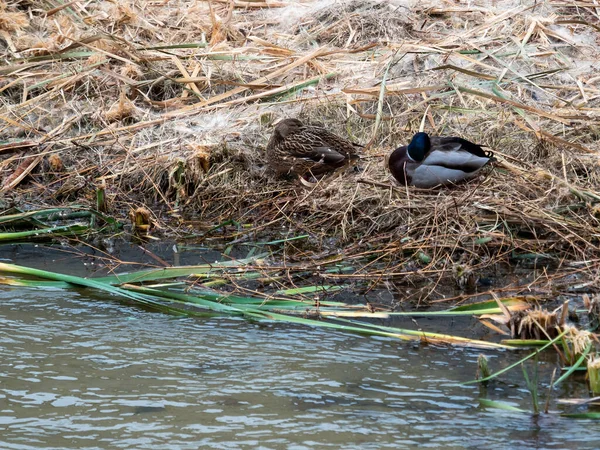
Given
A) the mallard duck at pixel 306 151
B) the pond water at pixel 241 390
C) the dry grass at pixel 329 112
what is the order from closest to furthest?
the pond water at pixel 241 390 < the dry grass at pixel 329 112 < the mallard duck at pixel 306 151

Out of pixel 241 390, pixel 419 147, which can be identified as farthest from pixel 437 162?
pixel 241 390

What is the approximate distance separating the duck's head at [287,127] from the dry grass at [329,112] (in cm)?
28

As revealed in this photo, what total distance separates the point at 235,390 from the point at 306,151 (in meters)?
2.87

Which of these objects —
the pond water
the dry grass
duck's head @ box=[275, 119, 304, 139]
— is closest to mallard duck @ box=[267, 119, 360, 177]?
duck's head @ box=[275, 119, 304, 139]

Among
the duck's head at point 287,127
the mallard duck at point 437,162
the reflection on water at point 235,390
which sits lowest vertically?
the reflection on water at point 235,390

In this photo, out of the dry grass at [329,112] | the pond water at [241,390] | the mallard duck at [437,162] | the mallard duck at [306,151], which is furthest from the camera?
the mallard duck at [306,151]

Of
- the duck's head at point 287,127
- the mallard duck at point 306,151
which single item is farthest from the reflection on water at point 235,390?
the duck's head at point 287,127

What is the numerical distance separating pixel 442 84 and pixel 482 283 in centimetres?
257

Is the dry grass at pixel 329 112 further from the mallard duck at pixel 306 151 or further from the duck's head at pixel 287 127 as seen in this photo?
the duck's head at pixel 287 127

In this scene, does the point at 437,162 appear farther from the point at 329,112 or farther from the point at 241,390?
the point at 241,390

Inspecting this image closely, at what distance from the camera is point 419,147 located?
5.77 m

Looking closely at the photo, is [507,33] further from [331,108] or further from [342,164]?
[342,164]

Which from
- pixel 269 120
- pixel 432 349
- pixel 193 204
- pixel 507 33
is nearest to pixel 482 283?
pixel 432 349

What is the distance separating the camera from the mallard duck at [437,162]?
571 cm
